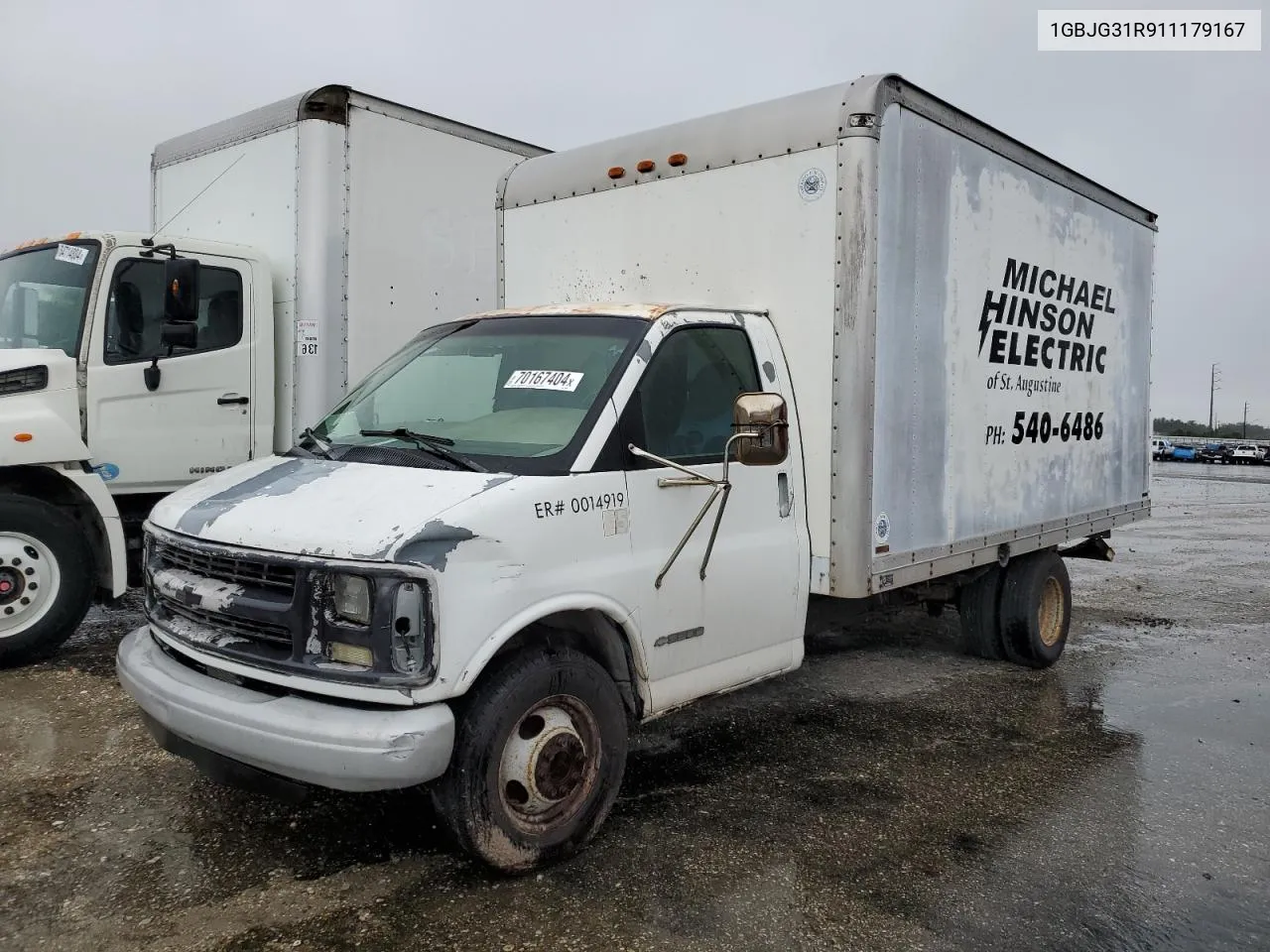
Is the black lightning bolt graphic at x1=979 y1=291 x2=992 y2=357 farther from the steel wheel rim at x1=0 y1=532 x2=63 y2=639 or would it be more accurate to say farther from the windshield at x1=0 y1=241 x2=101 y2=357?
the steel wheel rim at x1=0 y1=532 x2=63 y2=639

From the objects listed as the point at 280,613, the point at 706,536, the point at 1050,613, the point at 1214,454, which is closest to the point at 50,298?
the point at 280,613

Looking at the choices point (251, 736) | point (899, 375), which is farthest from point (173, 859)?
point (899, 375)

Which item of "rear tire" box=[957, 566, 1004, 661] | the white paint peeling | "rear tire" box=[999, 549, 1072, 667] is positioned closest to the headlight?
the white paint peeling


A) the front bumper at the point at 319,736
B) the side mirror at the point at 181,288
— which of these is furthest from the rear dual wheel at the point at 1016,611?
the side mirror at the point at 181,288

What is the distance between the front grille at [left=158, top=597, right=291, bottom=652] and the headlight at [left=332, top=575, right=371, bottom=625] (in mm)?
225

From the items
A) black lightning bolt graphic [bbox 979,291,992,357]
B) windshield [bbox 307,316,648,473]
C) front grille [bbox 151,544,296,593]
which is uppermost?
black lightning bolt graphic [bbox 979,291,992,357]

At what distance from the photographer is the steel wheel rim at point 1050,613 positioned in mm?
7039

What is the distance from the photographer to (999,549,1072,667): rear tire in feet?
22.5

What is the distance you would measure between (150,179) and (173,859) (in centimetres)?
682

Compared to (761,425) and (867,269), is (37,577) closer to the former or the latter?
(761,425)

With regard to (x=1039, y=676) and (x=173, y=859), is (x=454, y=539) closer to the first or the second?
(x=173, y=859)

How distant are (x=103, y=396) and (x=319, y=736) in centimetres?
434

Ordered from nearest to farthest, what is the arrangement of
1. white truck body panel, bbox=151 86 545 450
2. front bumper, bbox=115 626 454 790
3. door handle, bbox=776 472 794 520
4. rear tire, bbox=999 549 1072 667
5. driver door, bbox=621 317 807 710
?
front bumper, bbox=115 626 454 790, driver door, bbox=621 317 807 710, door handle, bbox=776 472 794 520, rear tire, bbox=999 549 1072 667, white truck body panel, bbox=151 86 545 450

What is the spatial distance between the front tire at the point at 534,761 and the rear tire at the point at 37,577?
4.07m
